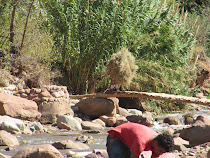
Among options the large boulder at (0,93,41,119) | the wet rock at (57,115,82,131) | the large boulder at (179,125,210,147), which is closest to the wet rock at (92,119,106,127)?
the wet rock at (57,115,82,131)

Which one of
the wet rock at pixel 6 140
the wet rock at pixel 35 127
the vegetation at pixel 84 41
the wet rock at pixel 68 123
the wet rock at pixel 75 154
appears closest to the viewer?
the wet rock at pixel 75 154

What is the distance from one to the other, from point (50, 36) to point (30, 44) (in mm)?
988

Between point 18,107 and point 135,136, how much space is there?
5.73m

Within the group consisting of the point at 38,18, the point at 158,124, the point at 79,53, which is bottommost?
the point at 158,124

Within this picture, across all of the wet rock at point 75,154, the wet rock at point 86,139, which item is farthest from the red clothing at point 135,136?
the wet rock at point 86,139

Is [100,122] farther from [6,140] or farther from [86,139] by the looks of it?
[6,140]

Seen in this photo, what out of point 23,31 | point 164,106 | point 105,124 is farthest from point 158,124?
point 23,31

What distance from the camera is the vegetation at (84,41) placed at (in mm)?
11531

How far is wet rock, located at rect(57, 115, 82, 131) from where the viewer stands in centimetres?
905

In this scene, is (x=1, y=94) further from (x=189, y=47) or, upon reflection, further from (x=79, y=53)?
(x=189, y=47)

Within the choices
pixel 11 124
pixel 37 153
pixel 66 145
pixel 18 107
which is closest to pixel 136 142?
pixel 37 153

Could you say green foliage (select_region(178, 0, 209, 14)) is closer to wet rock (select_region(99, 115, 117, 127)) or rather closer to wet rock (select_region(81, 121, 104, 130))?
wet rock (select_region(99, 115, 117, 127))

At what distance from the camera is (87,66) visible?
41.1 feet

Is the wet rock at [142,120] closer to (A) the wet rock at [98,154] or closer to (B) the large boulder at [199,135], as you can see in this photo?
(B) the large boulder at [199,135]
